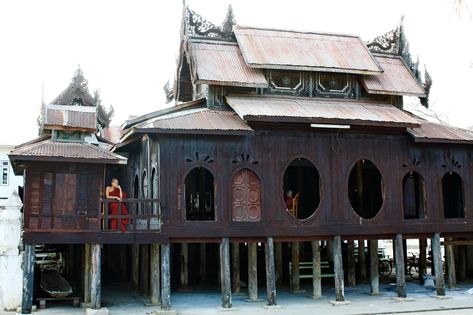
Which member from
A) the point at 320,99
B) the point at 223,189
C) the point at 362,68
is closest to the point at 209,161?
the point at 223,189

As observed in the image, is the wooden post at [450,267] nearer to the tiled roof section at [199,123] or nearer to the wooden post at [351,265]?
the wooden post at [351,265]

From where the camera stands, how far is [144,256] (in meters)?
21.3

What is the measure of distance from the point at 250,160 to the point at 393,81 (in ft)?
21.4

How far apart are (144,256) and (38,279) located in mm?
3687

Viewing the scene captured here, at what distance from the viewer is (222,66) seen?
20.4 metres

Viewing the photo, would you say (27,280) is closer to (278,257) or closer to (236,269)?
(236,269)

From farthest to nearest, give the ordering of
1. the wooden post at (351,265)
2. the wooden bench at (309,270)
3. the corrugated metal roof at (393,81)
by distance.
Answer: the wooden post at (351,265), the wooden bench at (309,270), the corrugated metal roof at (393,81)

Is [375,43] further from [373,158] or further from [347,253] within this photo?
[347,253]

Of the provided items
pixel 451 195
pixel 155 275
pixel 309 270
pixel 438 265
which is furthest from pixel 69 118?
pixel 451 195

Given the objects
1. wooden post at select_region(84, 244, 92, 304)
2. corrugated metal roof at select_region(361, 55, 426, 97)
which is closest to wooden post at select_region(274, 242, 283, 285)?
corrugated metal roof at select_region(361, 55, 426, 97)

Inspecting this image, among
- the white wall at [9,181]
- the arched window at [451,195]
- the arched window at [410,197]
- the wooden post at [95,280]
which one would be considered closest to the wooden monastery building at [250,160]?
the wooden post at [95,280]

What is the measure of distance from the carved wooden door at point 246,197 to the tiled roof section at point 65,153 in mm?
3491

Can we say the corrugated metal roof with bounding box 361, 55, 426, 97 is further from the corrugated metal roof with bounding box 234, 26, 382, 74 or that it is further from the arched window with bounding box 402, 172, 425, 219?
the arched window with bounding box 402, 172, 425, 219

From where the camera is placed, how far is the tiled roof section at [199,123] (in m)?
17.8
